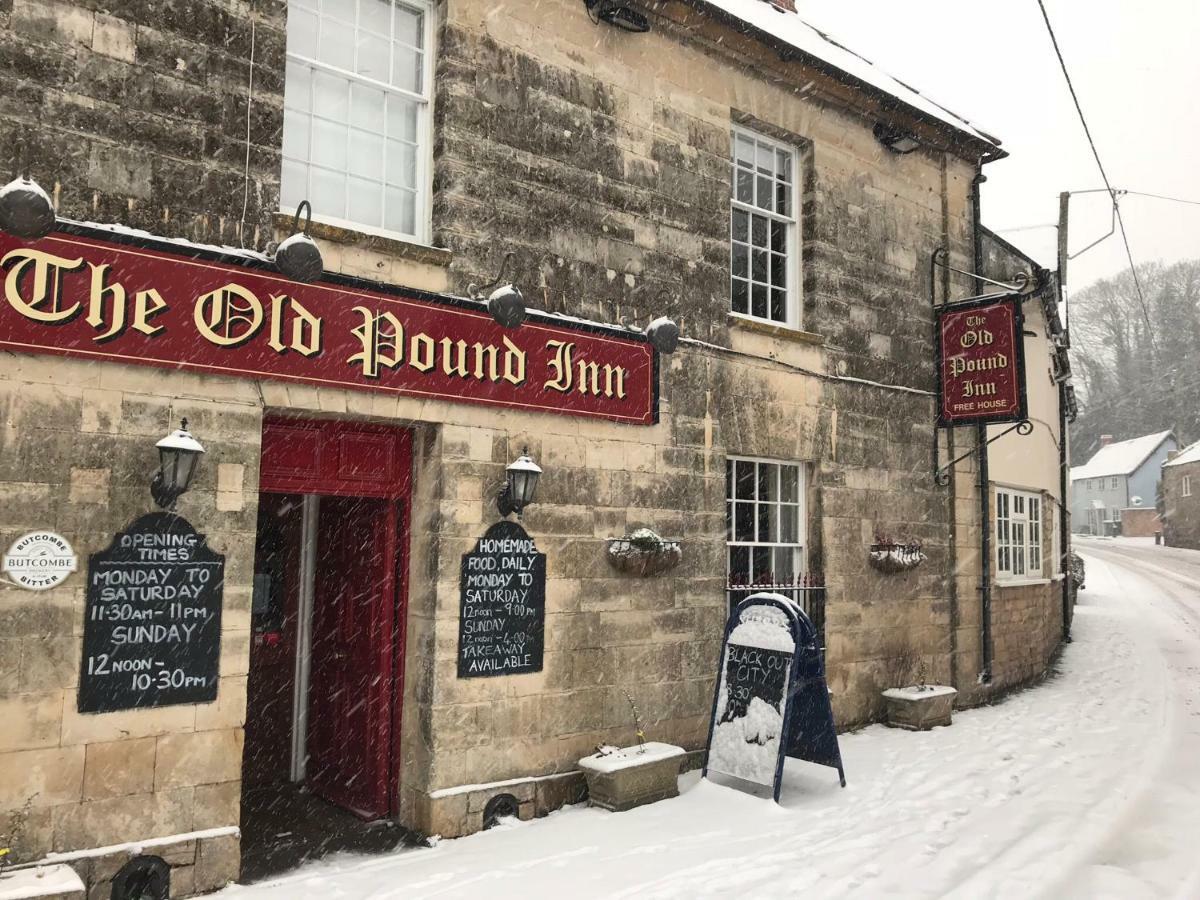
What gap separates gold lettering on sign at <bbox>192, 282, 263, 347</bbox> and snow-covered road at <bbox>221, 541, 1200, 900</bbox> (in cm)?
329

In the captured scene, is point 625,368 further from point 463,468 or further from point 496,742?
point 496,742

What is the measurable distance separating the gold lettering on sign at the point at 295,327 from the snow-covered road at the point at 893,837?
328 cm

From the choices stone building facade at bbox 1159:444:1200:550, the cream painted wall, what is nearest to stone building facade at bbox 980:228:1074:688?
the cream painted wall

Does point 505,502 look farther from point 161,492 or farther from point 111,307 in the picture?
point 111,307

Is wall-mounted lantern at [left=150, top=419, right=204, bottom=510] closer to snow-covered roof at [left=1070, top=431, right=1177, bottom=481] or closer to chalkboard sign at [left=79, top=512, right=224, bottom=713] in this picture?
chalkboard sign at [left=79, top=512, right=224, bottom=713]

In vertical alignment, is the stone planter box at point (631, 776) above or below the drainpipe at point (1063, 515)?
below

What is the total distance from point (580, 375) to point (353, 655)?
2.87m

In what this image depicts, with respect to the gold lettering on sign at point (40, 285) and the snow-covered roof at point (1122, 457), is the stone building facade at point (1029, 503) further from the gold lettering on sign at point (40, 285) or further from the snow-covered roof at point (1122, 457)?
the snow-covered roof at point (1122, 457)

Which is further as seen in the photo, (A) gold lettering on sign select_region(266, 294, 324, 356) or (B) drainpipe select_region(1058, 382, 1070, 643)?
(B) drainpipe select_region(1058, 382, 1070, 643)

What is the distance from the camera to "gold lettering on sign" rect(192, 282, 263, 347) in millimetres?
5273

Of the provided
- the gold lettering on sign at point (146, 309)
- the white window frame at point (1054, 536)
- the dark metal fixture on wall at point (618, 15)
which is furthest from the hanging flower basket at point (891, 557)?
the gold lettering on sign at point (146, 309)

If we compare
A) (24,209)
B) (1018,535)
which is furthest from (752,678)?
(1018,535)

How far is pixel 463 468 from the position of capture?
21.1 ft

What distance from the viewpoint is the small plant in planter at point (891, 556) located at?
9.34m
